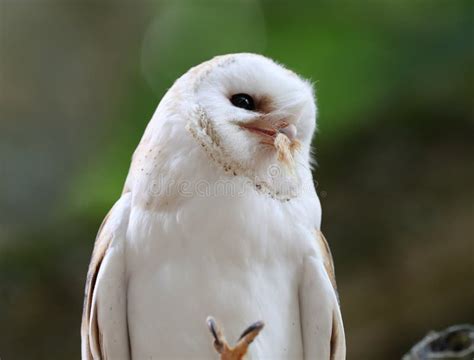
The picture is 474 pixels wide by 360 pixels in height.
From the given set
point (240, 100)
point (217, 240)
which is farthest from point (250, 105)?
point (217, 240)

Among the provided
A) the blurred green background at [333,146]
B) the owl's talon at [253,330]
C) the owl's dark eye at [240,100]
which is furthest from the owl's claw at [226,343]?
the blurred green background at [333,146]

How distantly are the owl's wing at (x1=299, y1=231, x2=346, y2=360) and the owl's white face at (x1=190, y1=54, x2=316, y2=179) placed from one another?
0.16m

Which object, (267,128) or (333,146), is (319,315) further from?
(333,146)

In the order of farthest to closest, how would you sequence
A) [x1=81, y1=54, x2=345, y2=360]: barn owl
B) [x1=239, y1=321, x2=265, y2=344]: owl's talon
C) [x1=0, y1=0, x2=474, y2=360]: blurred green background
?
[x1=0, y1=0, x2=474, y2=360]: blurred green background
[x1=81, y1=54, x2=345, y2=360]: barn owl
[x1=239, y1=321, x2=265, y2=344]: owl's talon

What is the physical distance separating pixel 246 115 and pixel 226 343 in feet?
0.99

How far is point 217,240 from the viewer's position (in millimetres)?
939

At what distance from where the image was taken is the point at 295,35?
177cm

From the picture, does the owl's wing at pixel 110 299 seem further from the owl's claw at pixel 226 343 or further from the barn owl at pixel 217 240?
the owl's claw at pixel 226 343

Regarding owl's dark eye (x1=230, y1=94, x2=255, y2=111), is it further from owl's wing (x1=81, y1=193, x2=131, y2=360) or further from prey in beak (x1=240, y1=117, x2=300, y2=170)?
owl's wing (x1=81, y1=193, x2=131, y2=360)

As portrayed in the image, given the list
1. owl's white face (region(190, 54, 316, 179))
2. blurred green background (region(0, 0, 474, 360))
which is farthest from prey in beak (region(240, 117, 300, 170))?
blurred green background (region(0, 0, 474, 360))

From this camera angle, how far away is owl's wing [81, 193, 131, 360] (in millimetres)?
954

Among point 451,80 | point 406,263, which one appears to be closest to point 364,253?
point 406,263

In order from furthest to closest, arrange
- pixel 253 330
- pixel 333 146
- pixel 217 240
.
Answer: pixel 333 146
pixel 217 240
pixel 253 330

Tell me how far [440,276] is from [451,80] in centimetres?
58
